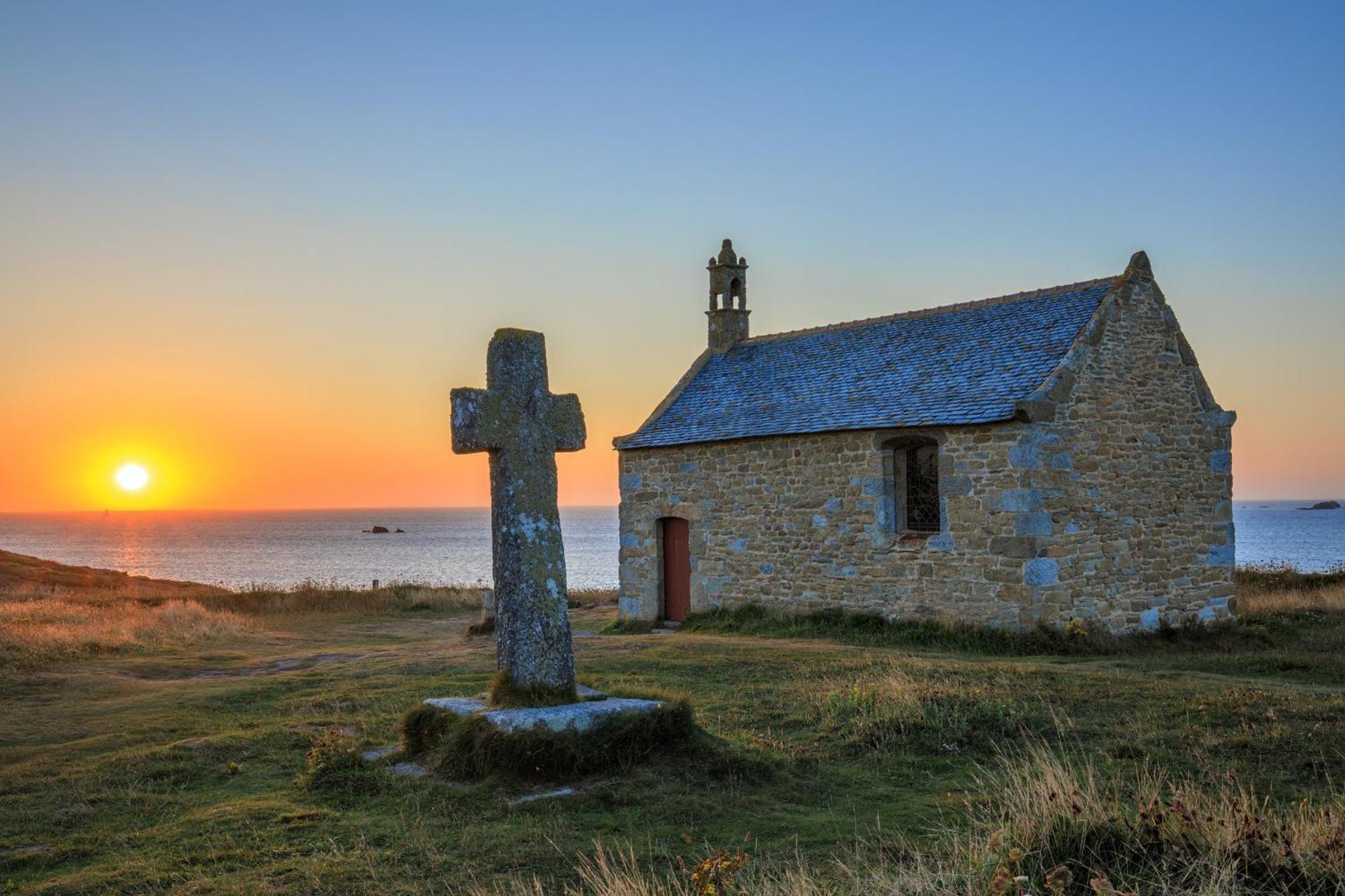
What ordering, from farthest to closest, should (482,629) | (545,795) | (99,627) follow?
(482,629), (99,627), (545,795)

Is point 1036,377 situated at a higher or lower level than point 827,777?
higher

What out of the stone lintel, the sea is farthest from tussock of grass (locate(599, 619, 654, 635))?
the sea

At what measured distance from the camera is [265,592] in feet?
96.4

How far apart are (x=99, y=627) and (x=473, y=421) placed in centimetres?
1414

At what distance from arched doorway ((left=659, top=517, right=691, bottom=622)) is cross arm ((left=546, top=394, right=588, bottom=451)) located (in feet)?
42.0

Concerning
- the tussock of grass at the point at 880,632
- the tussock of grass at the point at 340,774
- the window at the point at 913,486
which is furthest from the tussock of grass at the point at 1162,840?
the window at the point at 913,486

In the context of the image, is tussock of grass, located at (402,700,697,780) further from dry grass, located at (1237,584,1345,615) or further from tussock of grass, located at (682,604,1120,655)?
dry grass, located at (1237,584,1345,615)

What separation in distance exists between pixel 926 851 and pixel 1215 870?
1776 mm

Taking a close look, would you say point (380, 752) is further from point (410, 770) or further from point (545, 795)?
point (545, 795)

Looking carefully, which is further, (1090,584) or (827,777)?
(1090,584)

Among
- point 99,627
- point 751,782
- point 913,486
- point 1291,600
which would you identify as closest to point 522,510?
point 751,782

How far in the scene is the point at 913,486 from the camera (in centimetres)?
1812

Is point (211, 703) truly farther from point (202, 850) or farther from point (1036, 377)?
point (1036, 377)

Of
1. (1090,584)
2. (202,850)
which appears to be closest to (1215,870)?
(202,850)
